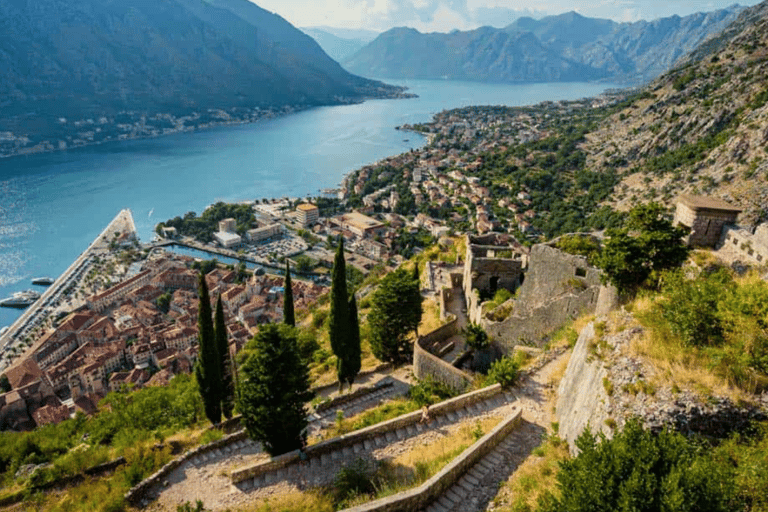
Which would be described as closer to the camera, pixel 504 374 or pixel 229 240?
pixel 504 374

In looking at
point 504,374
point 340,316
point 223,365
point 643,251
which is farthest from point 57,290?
point 643,251

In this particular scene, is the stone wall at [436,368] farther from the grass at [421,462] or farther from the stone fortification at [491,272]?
the stone fortification at [491,272]

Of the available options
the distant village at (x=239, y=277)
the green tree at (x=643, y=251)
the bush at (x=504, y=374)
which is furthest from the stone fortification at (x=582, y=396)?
the distant village at (x=239, y=277)

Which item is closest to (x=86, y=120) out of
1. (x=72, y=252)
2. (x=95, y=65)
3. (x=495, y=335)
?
(x=95, y=65)

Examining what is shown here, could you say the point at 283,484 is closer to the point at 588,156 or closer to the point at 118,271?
the point at 118,271

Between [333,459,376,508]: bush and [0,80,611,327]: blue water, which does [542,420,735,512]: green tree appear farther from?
[0,80,611,327]: blue water

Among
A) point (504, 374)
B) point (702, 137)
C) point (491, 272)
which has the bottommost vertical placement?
point (491, 272)

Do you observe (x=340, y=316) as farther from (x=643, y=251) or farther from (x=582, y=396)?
(x=643, y=251)

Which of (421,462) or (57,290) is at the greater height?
(421,462)
